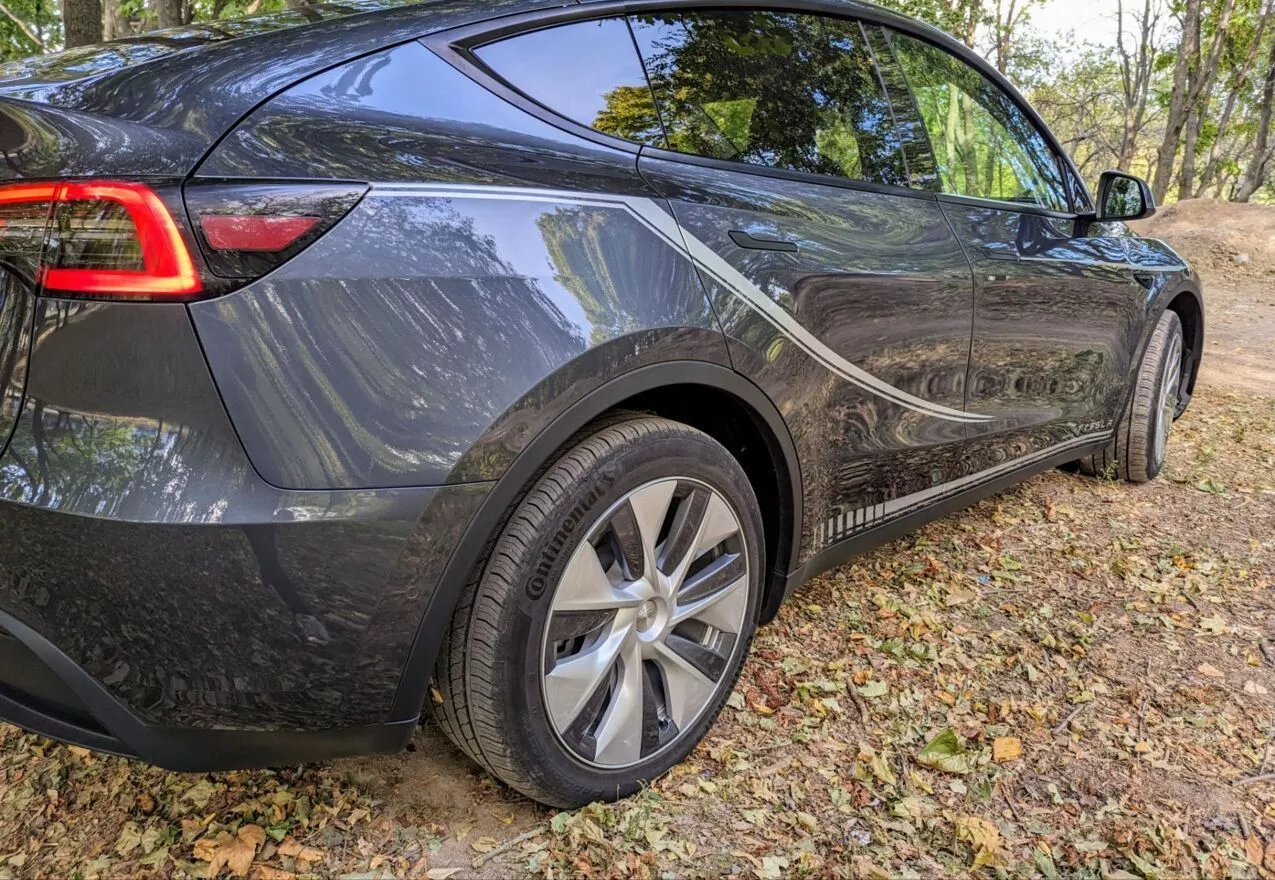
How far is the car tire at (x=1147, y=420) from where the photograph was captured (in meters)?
3.76

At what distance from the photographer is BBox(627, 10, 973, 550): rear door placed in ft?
6.05

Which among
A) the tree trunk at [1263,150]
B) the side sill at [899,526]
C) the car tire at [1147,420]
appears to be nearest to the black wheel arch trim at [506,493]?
the side sill at [899,526]

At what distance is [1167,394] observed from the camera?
13.2 ft

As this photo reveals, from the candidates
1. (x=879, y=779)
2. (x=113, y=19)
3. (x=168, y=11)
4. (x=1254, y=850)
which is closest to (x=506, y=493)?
(x=879, y=779)

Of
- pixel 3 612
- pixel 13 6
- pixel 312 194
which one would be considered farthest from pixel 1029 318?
pixel 13 6

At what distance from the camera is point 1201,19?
16078 millimetres

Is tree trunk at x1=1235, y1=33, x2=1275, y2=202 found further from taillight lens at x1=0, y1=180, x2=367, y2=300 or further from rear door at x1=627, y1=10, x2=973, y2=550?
taillight lens at x1=0, y1=180, x2=367, y2=300

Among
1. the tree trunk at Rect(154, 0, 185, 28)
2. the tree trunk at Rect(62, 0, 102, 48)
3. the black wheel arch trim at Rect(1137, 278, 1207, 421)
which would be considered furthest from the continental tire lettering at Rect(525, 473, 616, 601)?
the tree trunk at Rect(154, 0, 185, 28)

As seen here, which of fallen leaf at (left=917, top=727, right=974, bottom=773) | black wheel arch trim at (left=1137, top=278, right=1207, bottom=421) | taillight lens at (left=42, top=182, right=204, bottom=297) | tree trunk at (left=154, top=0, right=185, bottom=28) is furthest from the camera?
tree trunk at (left=154, top=0, right=185, bottom=28)

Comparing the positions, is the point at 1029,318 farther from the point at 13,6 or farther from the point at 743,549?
the point at 13,6

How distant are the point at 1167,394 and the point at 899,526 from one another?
2.30 m

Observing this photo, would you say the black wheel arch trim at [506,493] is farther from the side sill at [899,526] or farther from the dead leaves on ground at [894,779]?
the side sill at [899,526]

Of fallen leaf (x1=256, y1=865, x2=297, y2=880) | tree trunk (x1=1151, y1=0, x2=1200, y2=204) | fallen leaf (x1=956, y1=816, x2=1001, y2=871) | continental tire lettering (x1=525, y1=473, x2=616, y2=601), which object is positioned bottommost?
fallen leaf (x1=256, y1=865, x2=297, y2=880)

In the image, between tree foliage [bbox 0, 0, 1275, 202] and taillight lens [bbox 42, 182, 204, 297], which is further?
tree foliage [bbox 0, 0, 1275, 202]
